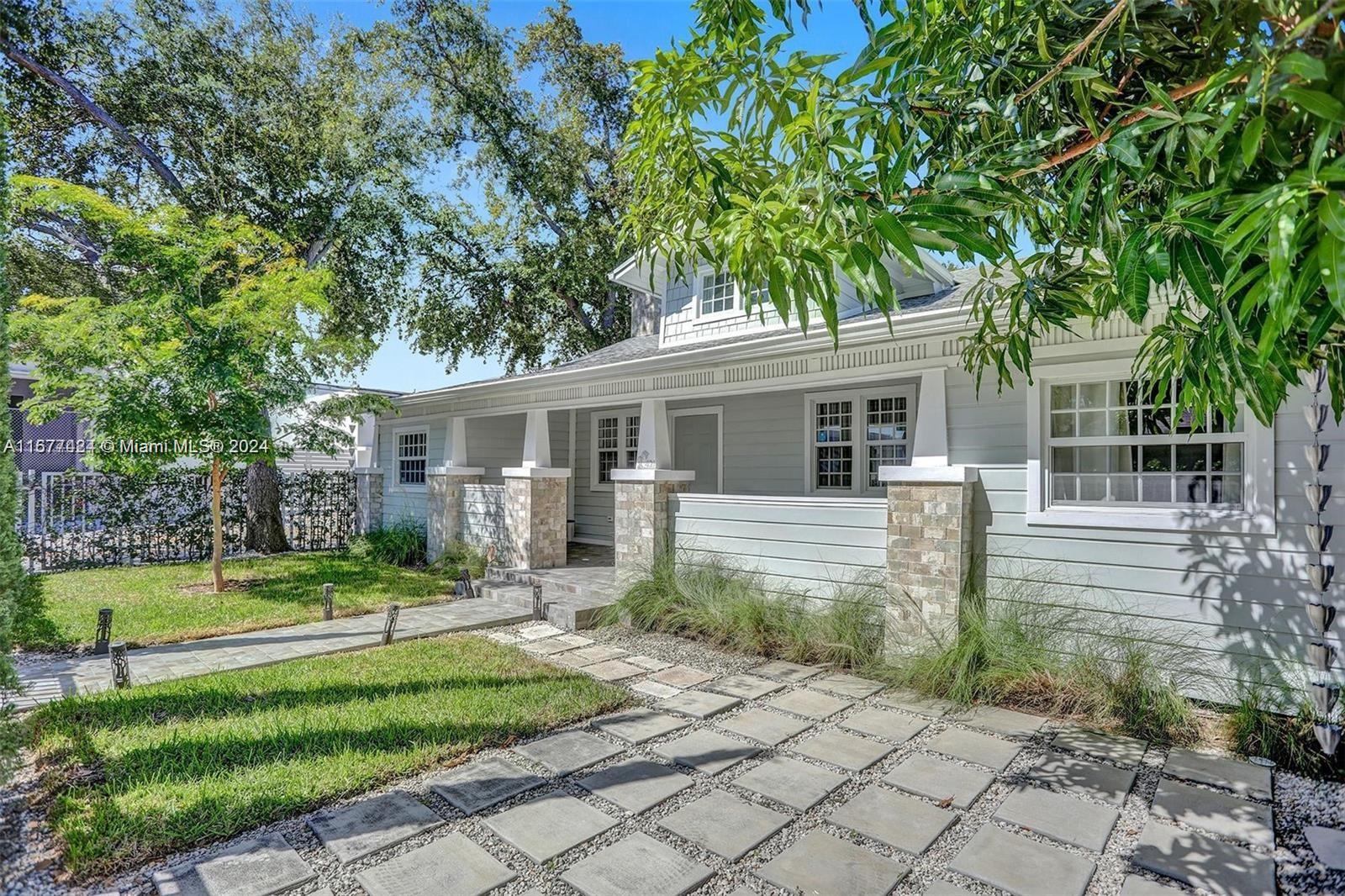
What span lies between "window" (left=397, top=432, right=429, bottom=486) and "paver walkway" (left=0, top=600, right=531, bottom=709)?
202 inches

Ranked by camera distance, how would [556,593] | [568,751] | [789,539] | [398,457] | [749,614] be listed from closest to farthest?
[568,751]
[749,614]
[789,539]
[556,593]
[398,457]

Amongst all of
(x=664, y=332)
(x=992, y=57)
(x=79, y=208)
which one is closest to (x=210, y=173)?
(x=79, y=208)

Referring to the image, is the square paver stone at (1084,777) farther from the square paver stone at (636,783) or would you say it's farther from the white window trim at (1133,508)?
the square paver stone at (636,783)

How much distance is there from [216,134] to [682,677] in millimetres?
13639

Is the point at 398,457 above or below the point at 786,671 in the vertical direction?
above

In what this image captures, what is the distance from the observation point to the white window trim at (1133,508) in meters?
4.70

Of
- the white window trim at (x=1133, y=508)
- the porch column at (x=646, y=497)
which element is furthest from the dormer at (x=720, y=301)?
the white window trim at (x=1133, y=508)

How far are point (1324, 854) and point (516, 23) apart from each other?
2072 centimetres

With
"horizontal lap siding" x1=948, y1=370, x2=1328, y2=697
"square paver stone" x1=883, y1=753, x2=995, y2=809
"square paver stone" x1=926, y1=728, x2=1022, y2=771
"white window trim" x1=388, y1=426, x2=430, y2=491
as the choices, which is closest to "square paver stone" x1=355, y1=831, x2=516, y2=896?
"square paver stone" x1=883, y1=753, x2=995, y2=809

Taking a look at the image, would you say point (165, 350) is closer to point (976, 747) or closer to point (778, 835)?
point (778, 835)

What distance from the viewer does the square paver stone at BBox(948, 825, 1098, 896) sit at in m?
2.89

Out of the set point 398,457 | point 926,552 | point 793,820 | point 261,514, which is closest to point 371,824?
point 793,820

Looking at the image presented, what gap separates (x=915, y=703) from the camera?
525 centimetres

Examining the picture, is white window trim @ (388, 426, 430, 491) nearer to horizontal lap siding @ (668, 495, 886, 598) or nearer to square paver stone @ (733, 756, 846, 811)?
horizontal lap siding @ (668, 495, 886, 598)
